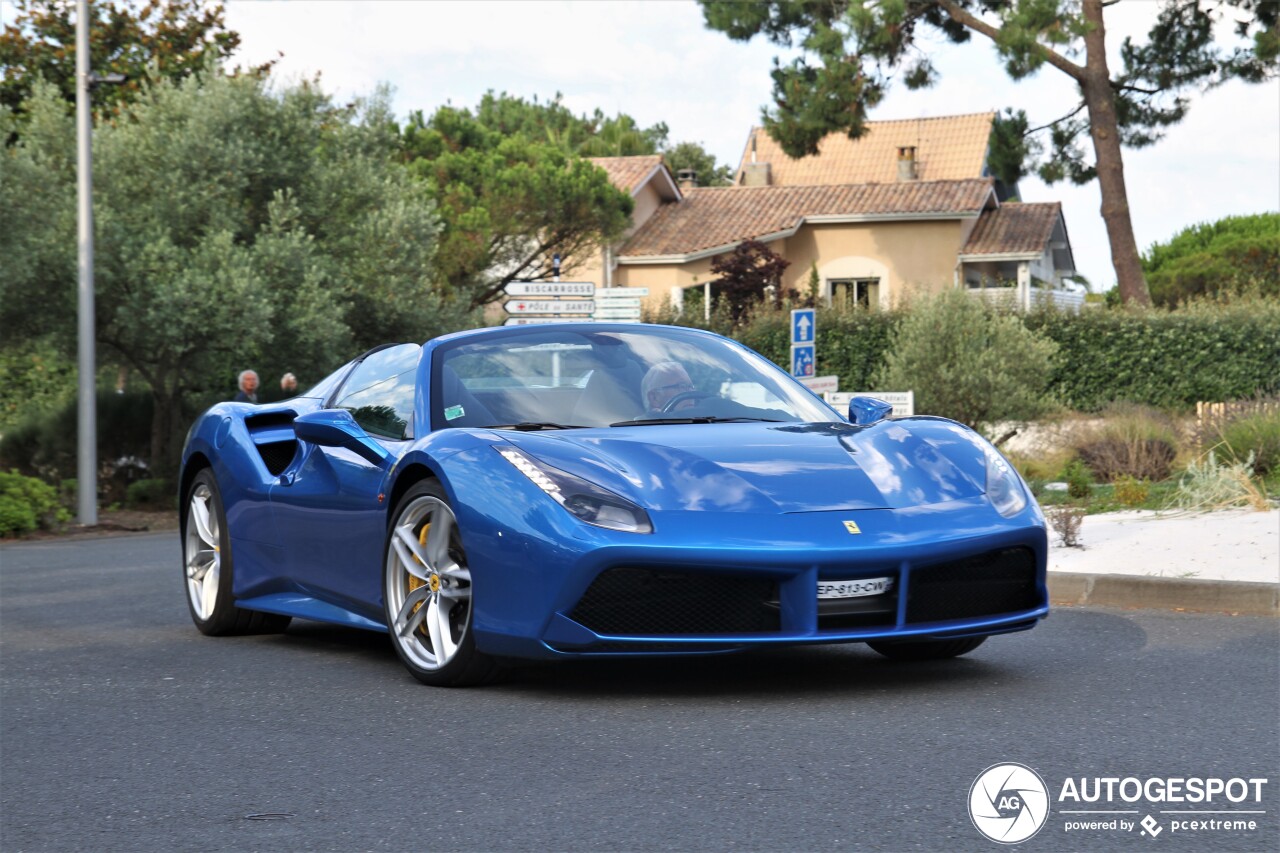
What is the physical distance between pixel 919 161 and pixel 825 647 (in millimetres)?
60878

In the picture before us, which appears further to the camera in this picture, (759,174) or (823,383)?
(759,174)

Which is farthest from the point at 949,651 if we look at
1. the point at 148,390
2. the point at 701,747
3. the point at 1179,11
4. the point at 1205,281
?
the point at 1205,281

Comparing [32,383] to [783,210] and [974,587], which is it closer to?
[783,210]

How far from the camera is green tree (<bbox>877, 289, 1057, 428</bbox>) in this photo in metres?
Result: 20.3

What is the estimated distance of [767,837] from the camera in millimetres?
3770

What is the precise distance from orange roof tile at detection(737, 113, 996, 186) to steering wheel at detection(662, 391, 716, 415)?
57999 millimetres

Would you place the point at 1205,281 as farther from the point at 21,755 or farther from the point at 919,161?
the point at 21,755

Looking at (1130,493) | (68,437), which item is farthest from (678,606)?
(68,437)

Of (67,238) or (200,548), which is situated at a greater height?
(67,238)

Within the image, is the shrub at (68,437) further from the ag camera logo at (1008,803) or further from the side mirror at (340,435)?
the ag camera logo at (1008,803)

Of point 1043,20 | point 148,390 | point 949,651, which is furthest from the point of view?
point 1043,20

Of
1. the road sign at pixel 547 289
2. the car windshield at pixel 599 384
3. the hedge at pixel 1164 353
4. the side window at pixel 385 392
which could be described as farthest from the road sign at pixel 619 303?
the car windshield at pixel 599 384

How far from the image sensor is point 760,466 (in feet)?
18.7

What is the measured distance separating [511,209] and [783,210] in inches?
422
